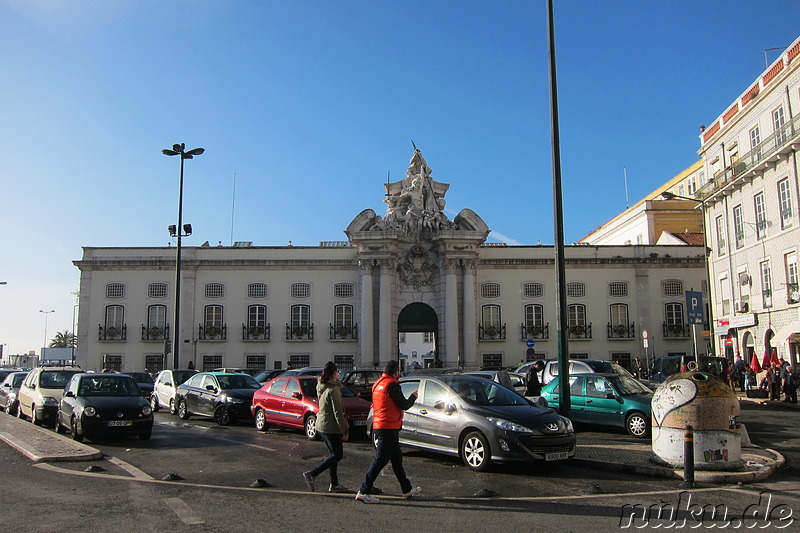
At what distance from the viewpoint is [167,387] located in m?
23.2

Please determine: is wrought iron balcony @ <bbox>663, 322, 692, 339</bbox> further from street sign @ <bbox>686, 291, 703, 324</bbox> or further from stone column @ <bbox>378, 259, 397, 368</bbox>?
street sign @ <bbox>686, 291, 703, 324</bbox>

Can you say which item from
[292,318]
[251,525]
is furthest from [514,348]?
[251,525]

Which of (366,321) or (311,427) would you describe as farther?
(366,321)

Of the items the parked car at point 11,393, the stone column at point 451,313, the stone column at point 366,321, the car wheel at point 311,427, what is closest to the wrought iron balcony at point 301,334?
the stone column at point 366,321

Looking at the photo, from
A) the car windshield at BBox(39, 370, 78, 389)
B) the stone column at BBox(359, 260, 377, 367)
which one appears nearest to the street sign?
the stone column at BBox(359, 260, 377, 367)

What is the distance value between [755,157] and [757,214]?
108 inches

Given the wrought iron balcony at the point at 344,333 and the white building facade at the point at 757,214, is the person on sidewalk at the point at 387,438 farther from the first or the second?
the wrought iron balcony at the point at 344,333

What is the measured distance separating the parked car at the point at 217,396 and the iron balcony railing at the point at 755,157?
957 inches

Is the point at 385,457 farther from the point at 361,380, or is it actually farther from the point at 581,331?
the point at 581,331

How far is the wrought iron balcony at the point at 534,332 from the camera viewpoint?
144 feet

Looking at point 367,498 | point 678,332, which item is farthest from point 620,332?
point 367,498

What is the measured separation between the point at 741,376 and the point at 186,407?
24.3 metres

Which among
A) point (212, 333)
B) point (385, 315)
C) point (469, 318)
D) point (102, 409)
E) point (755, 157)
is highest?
point (755, 157)

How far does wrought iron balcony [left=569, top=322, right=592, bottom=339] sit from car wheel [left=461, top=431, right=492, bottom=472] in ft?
112
